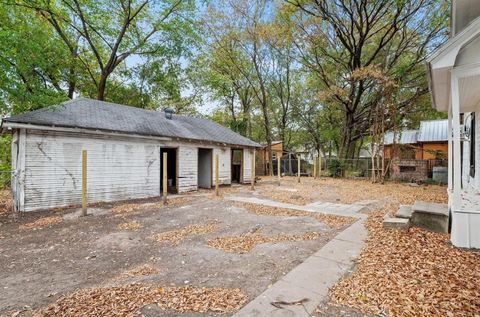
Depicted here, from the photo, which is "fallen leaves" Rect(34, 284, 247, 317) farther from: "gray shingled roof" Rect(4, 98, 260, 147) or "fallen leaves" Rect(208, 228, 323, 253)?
"gray shingled roof" Rect(4, 98, 260, 147)

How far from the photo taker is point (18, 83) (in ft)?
22.9

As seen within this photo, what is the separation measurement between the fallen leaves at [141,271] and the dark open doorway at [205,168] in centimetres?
967

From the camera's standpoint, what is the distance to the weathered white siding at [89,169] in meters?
7.52

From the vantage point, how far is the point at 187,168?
11812 mm

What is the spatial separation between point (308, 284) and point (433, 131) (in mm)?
21268

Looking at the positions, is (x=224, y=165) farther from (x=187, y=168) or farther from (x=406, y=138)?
(x=406, y=138)

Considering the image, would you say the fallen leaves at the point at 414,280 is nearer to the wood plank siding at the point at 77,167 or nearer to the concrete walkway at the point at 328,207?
the concrete walkway at the point at 328,207

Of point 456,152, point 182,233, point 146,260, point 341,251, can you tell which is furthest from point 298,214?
point 146,260

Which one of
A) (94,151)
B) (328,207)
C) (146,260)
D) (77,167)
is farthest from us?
(94,151)

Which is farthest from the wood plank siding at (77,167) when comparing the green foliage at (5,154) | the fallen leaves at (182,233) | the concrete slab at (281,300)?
the concrete slab at (281,300)

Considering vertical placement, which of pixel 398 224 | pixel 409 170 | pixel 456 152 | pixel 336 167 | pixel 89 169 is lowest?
pixel 398 224

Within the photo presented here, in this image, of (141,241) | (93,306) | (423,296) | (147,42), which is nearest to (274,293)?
(423,296)

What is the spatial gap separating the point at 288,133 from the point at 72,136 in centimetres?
2532

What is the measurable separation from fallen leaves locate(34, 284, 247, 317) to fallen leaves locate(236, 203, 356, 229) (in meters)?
3.75
